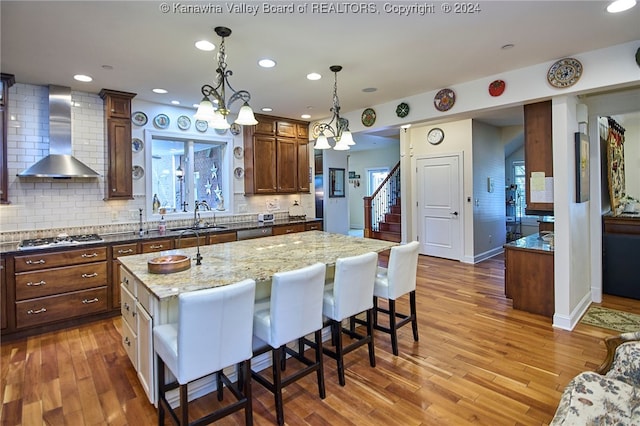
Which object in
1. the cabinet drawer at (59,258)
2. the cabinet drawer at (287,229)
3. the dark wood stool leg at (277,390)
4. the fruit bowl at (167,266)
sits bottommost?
the dark wood stool leg at (277,390)

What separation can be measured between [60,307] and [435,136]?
6358mm

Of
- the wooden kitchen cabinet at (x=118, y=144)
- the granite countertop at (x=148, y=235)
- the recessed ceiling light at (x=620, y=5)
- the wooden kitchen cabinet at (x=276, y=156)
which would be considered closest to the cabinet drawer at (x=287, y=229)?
the granite countertop at (x=148, y=235)

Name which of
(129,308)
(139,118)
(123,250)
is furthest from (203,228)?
(129,308)

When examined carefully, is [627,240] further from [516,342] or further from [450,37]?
[450,37]

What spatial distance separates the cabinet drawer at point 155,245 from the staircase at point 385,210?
5249 mm

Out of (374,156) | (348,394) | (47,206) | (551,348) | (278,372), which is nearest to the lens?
(278,372)

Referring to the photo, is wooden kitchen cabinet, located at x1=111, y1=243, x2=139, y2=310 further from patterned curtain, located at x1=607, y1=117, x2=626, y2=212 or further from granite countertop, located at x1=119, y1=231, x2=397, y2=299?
patterned curtain, located at x1=607, y1=117, x2=626, y2=212

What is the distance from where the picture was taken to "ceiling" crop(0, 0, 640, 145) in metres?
2.39

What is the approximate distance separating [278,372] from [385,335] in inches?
60.0

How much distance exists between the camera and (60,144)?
12.9ft

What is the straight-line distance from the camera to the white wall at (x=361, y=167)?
10.9 meters

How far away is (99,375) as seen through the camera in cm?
270

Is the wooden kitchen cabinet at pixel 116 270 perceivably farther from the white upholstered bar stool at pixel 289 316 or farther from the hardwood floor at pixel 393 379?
the white upholstered bar stool at pixel 289 316

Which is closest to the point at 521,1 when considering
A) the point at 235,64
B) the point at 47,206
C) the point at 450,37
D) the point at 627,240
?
the point at 450,37
